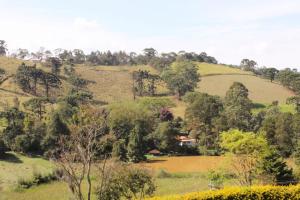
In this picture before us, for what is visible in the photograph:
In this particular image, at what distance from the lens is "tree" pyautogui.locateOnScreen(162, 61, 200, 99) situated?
106356 millimetres

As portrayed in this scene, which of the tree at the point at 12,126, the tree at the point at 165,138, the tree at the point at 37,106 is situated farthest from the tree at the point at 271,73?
the tree at the point at 12,126

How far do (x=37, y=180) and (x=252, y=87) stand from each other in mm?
85357

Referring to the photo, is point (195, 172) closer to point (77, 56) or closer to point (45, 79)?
point (45, 79)

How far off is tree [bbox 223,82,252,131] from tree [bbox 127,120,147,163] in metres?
14.3

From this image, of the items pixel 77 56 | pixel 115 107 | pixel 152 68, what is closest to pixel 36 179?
pixel 115 107

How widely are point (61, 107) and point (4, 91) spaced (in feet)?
97.2

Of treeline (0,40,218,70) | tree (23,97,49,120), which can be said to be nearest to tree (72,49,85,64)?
treeline (0,40,218,70)

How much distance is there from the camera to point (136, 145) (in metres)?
61.4

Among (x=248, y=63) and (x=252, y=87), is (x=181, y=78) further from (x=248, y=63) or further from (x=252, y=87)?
(x=248, y=63)

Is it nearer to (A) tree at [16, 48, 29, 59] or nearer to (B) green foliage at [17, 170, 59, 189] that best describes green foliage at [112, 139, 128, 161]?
(B) green foliage at [17, 170, 59, 189]

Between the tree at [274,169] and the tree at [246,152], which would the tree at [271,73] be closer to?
the tree at [246,152]

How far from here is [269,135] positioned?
63938mm

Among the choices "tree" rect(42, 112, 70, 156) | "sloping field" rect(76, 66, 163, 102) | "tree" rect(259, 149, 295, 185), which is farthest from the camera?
"sloping field" rect(76, 66, 163, 102)

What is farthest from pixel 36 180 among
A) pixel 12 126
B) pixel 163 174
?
pixel 12 126
